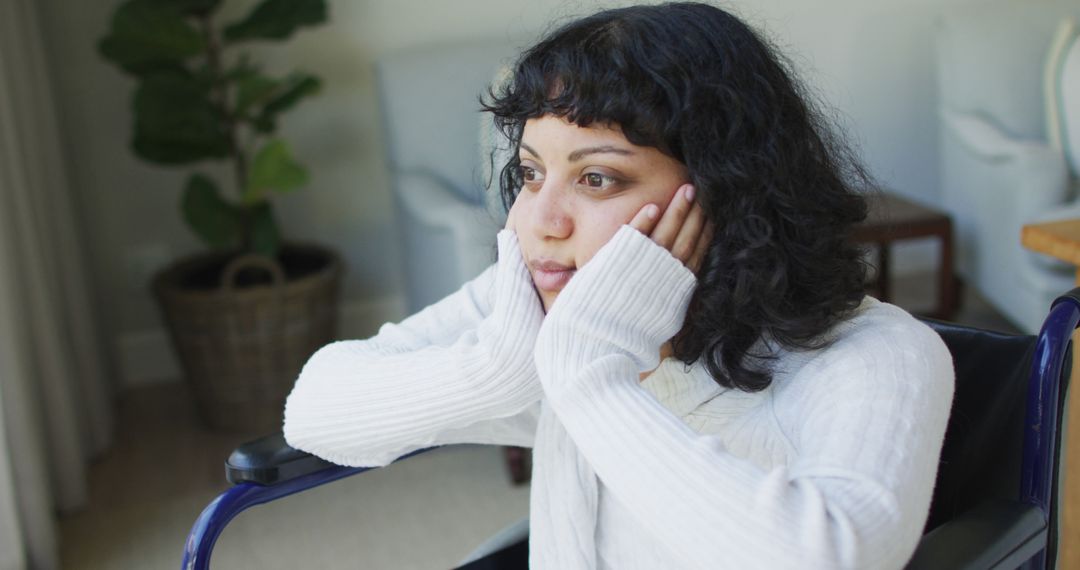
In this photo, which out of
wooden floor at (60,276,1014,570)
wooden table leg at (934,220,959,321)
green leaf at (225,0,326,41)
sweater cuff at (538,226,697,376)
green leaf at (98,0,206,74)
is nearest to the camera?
sweater cuff at (538,226,697,376)

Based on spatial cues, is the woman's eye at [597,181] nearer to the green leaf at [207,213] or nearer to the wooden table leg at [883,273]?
the green leaf at [207,213]

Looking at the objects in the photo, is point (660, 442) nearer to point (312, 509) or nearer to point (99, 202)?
point (312, 509)

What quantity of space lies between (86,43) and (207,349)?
90 cm

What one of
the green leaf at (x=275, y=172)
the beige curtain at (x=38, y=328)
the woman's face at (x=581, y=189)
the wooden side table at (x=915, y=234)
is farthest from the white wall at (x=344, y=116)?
the woman's face at (x=581, y=189)

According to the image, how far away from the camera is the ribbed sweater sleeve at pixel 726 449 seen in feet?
2.43

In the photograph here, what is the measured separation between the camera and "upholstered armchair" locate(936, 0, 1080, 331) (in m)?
2.51

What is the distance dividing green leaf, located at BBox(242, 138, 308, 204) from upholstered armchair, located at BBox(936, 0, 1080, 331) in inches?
68.4

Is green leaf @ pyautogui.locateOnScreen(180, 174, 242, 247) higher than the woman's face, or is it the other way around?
the woman's face

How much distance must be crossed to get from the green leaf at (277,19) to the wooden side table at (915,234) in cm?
142

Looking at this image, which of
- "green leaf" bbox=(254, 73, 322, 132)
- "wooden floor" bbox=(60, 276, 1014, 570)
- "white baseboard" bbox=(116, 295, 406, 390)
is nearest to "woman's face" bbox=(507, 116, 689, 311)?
"wooden floor" bbox=(60, 276, 1014, 570)

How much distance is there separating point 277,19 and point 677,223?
184 cm

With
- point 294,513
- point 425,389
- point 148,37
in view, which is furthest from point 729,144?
point 148,37

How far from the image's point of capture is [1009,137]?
276 centimetres

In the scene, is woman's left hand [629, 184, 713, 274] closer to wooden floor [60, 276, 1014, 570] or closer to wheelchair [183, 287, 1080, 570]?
Result: wheelchair [183, 287, 1080, 570]
